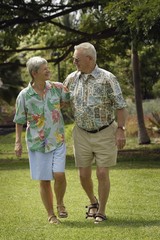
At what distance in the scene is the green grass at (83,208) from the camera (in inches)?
275

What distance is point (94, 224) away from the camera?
7543 mm

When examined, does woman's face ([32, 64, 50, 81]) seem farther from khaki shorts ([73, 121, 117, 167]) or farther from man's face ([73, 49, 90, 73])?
khaki shorts ([73, 121, 117, 167])

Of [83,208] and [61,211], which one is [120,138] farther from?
[83,208]

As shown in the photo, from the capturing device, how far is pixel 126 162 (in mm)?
17672

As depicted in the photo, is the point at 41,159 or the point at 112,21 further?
the point at 112,21

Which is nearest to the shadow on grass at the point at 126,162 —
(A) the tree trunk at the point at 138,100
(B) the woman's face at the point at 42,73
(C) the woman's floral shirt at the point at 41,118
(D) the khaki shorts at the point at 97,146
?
(A) the tree trunk at the point at 138,100

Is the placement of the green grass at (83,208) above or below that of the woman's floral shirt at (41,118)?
below

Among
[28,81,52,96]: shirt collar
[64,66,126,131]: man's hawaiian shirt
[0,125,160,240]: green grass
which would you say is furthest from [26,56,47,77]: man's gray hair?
[0,125,160,240]: green grass

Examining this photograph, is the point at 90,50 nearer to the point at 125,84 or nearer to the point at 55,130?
the point at 55,130

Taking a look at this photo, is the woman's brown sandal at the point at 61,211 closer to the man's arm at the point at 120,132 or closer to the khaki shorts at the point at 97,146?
the khaki shorts at the point at 97,146

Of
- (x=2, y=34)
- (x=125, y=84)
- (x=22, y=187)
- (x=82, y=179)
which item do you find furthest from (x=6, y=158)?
(x=125, y=84)

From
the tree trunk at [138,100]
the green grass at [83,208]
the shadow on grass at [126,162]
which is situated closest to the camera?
the green grass at [83,208]

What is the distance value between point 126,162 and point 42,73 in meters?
10.4

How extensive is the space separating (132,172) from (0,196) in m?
4.29
